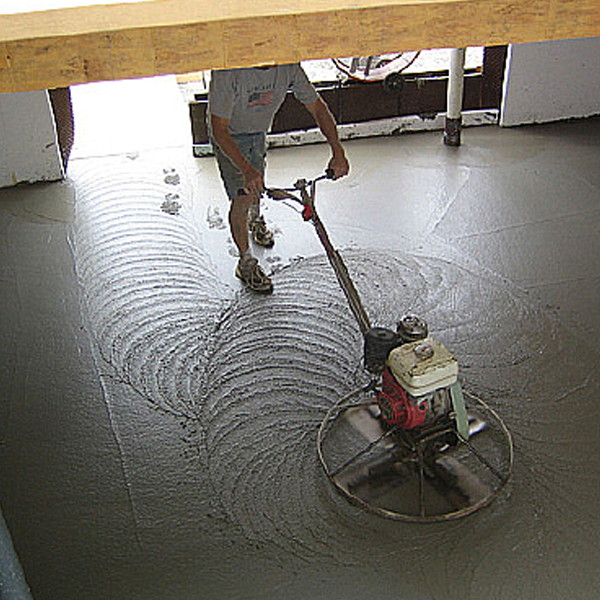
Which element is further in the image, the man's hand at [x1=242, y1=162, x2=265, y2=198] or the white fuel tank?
the man's hand at [x1=242, y1=162, x2=265, y2=198]

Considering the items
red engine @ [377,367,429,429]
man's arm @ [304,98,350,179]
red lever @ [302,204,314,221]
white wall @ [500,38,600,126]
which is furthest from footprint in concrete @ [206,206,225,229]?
white wall @ [500,38,600,126]

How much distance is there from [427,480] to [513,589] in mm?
435

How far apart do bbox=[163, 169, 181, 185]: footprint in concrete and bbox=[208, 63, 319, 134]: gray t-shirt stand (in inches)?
47.5

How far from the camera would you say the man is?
2854mm

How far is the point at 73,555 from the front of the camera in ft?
7.32

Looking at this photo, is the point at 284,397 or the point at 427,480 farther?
the point at 284,397

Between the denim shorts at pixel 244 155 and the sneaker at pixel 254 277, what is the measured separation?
278 millimetres

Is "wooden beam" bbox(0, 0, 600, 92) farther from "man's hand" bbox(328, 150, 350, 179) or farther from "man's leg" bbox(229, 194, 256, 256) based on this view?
"man's leg" bbox(229, 194, 256, 256)

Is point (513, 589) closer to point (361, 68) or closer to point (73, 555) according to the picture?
point (73, 555)

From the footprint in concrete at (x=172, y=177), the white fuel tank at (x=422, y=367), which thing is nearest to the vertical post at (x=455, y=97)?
the footprint in concrete at (x=172, y=177)

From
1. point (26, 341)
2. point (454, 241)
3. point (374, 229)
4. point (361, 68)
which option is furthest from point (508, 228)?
point (26, 341)

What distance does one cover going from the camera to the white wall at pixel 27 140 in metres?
4.20

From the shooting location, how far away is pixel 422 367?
84.0 inches

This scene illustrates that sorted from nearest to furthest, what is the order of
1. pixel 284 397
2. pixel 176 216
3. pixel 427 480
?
pixel 427 480
pixel 284 397
pixel 176 216
